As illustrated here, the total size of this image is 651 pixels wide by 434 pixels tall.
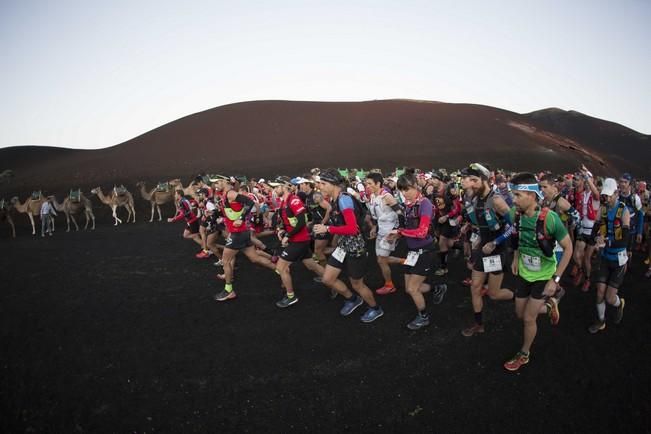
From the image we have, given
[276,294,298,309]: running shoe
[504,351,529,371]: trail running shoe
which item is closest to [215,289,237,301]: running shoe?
[276,294,298,309]: running shoe

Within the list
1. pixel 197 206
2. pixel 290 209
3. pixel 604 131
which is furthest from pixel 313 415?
pixel 604 131

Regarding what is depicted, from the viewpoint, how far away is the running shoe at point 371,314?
5.15m

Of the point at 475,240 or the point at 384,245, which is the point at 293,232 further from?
the point at 475,240

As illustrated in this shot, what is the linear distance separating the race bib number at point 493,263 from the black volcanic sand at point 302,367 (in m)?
1.08

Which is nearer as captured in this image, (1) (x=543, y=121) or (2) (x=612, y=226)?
(2) (x=612, y=226)

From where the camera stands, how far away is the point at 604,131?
6762cm

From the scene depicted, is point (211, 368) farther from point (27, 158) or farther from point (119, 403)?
point (27, 158)

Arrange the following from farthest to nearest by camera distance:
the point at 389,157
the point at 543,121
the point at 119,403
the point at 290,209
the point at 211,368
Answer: the point at 543,121 → the point at 389,157 → the point at 290,209 → the point at 211,368 → the point at 119,403

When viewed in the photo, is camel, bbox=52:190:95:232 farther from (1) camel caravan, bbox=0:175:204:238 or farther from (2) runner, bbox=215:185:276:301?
(2) runner, bbox=215:185:276:301

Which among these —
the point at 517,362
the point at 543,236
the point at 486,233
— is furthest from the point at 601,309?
the point at 543,236

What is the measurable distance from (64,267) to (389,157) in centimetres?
3551

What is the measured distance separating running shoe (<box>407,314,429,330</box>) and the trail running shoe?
1.21m

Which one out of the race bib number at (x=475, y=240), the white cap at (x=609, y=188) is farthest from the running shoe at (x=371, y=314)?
the white cap at (x=609, y=188)

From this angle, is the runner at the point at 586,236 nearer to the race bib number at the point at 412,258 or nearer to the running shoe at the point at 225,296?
the race bib number at the point at 412,258
